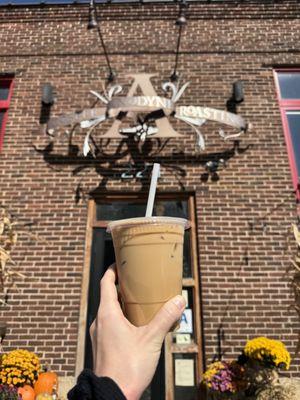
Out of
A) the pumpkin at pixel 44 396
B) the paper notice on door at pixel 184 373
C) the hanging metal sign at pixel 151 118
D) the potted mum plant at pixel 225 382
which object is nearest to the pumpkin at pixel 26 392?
the pumpkin at pixel 44 396

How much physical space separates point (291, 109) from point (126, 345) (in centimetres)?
608

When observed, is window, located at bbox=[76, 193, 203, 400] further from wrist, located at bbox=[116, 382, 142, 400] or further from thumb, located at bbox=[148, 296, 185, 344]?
wrist, located at bbox=[116, 382, 142, 400]

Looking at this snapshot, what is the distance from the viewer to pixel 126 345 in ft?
4.31

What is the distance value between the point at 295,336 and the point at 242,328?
70cm

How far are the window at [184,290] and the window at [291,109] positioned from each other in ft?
6.38

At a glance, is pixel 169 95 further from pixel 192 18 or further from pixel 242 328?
pixel 242 328

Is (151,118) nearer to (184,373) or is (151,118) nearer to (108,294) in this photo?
(184,373)

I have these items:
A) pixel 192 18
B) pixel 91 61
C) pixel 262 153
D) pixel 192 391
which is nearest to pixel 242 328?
pixel 192 391

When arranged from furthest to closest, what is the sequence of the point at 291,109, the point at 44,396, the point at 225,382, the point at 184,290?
1. the point at 291,109
2. the point at 184,290
3. the point at 225,382
4. the point at 44,396

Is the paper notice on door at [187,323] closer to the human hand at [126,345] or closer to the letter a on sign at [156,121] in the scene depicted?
the letter a on sign at [156,121]

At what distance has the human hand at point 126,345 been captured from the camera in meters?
1.21

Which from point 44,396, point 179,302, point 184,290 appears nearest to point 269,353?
point 184,290

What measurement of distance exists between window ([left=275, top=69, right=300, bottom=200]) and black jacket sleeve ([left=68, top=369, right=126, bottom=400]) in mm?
5096

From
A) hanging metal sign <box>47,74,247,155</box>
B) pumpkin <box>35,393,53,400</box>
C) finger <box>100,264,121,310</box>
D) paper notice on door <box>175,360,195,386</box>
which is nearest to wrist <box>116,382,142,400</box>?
finger <box>100,264,121,310</box>
